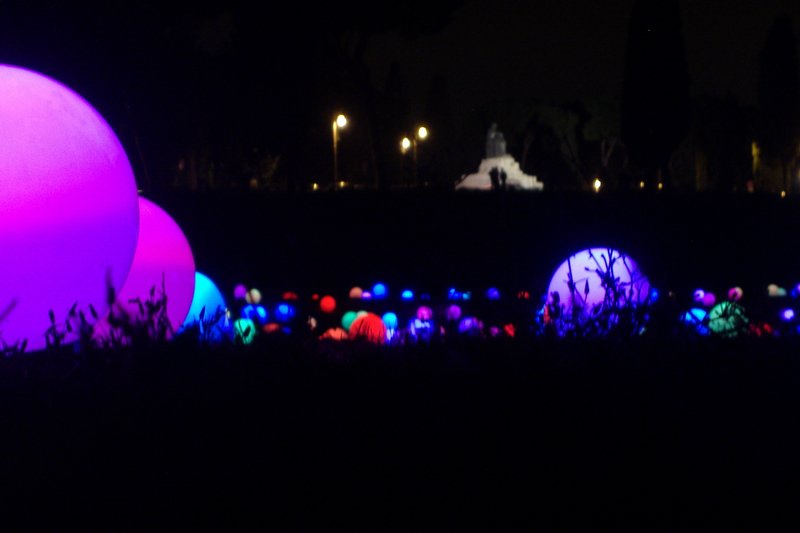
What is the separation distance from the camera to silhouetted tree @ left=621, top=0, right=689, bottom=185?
102 feet

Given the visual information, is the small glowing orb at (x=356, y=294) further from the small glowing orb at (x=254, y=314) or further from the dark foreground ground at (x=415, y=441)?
the dark foreground ground at (x=415, y=441)

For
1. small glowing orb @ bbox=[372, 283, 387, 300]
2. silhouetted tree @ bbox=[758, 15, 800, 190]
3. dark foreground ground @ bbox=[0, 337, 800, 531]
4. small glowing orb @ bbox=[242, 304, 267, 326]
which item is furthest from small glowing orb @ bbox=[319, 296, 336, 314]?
silhouetted tree @ bbox=[758, 15, 800, 190]

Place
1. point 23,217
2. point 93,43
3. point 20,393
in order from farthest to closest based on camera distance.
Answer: point 93,43 < point 23,217 < point 20,393

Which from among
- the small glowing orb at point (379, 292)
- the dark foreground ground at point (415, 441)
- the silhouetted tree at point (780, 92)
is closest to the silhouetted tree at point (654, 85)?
the silhouetted tree at point (780, 92)

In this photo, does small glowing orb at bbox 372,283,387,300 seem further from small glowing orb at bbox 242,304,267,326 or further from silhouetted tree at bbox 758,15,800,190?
silhouetted tree at bbox 758,15,800,190

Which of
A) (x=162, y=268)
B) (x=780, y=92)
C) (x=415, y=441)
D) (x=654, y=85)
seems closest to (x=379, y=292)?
(x=162, y=268)

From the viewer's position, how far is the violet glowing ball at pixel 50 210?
13.3 ft

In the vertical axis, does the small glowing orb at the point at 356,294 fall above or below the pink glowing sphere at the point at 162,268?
below

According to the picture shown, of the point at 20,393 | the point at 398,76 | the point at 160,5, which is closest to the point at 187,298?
the point at 20,393

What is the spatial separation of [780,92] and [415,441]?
48.6m

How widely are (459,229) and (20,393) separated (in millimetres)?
10086

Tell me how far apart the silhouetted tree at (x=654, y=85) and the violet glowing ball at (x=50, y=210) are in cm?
2795

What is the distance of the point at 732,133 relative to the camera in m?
63.3

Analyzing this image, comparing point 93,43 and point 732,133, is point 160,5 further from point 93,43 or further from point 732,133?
point 732,133
